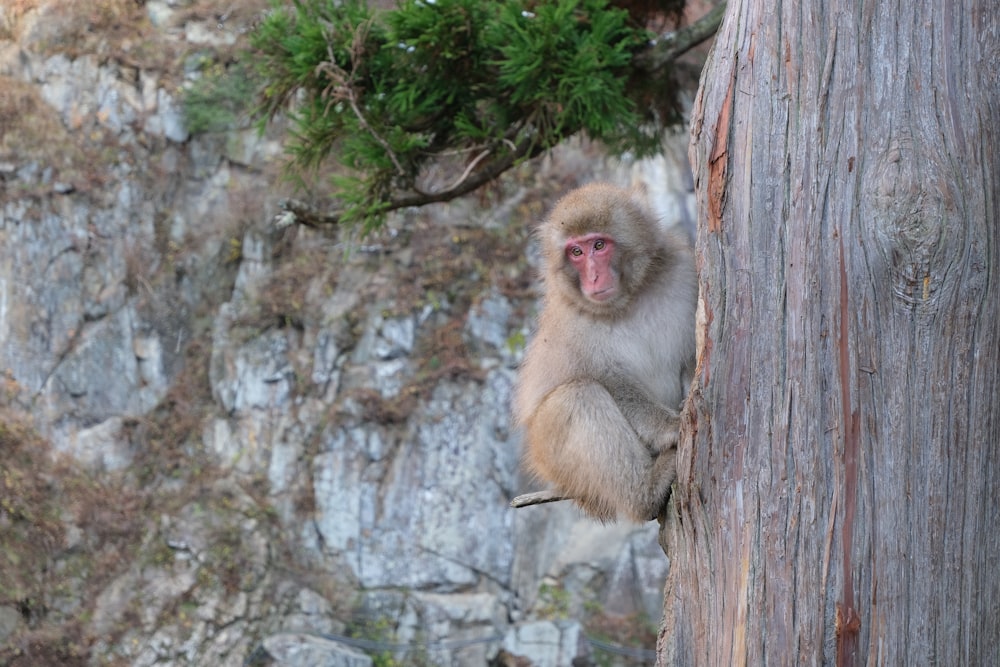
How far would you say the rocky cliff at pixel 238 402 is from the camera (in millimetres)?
9539

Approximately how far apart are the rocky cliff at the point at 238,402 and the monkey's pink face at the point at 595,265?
6.47 m

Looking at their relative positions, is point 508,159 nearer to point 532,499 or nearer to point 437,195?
point 437,195

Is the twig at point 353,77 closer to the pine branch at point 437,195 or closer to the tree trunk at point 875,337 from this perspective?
the pine branch at point 437,195

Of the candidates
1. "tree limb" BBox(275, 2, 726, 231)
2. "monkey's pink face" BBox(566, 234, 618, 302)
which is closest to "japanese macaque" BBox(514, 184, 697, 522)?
"monkey's pink face" BBox(566, 234, 618, 302)

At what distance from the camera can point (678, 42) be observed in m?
4.68

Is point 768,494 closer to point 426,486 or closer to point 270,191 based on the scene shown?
point 426,486

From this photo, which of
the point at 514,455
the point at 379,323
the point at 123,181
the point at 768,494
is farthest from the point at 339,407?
the point at 768,494

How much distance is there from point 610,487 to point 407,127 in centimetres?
204

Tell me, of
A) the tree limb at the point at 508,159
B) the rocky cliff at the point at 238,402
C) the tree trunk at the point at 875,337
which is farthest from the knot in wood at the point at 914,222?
the rocky cliff at the point at 238,402

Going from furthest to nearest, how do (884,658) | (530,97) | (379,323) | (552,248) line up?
(379,323) < (530,97) < (552,248) < (884,658)

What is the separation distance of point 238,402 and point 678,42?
7.31 meters

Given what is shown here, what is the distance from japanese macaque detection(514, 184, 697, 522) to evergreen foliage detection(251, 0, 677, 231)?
0.82 m

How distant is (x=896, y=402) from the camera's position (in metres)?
2.10

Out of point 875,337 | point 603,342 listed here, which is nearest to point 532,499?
point 603,342
